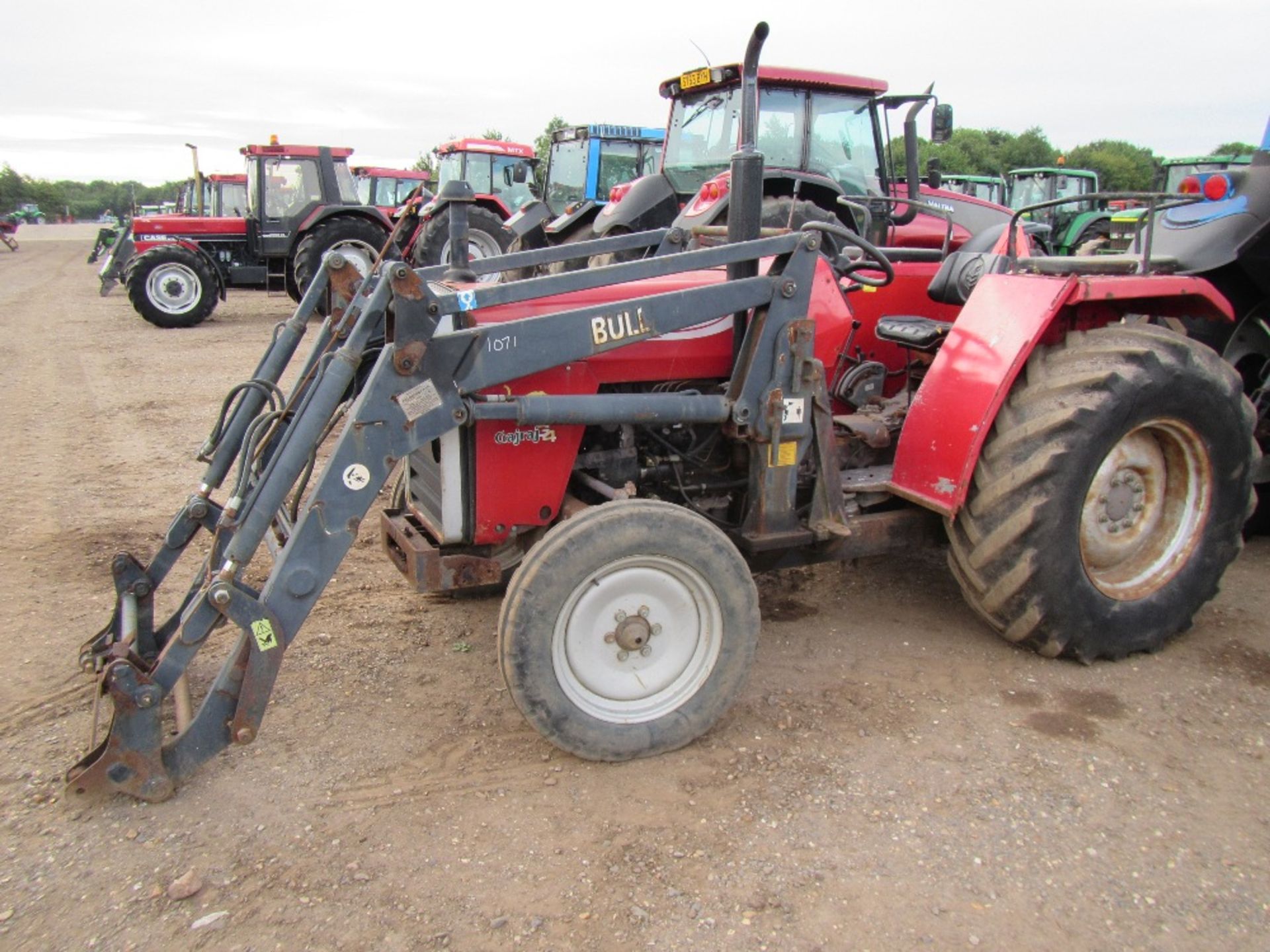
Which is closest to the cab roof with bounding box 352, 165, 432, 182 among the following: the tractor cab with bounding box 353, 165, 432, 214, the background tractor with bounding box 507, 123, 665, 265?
the tractor cab with bounding box 353, 165, 432, 214

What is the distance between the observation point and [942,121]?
7059 millimetres

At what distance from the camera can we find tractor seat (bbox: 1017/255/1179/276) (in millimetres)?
3752

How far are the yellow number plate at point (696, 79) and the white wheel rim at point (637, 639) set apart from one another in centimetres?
474

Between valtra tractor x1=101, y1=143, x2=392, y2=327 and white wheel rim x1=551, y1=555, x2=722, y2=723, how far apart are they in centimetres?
1134

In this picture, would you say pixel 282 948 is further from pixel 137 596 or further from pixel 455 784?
pixel 137 596

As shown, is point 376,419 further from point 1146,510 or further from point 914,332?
point 1146,510

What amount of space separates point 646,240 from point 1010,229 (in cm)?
150

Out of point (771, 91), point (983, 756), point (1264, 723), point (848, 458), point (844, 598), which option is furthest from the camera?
point (771, 91)

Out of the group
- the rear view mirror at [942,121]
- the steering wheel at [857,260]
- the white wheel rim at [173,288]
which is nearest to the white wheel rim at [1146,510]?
the steering wheel at [857,260]

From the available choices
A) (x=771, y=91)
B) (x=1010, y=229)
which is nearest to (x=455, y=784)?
(x=1010, y=229)

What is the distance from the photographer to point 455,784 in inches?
111

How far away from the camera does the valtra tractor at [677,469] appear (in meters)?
2.68

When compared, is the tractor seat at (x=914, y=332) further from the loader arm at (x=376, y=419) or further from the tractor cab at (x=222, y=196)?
the tractor cab at (x=222, y=196)

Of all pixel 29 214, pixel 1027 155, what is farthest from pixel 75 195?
pixel 1027 155
